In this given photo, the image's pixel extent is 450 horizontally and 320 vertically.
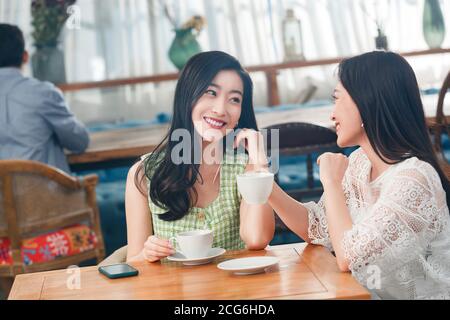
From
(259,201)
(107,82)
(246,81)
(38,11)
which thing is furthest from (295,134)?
(107,82)

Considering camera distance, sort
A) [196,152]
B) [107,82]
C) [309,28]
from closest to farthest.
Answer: [196,152] < [107,82] < [309,28]

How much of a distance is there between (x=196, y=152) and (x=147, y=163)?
0.13 m

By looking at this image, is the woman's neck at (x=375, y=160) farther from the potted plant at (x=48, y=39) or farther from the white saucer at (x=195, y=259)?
the potted plant at (x=48, y=39)

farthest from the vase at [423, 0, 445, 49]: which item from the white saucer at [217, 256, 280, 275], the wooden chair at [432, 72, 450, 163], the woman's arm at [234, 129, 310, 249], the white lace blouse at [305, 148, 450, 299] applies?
the white saucer at [217, 256, 280, 275]

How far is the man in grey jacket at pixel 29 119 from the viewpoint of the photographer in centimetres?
335

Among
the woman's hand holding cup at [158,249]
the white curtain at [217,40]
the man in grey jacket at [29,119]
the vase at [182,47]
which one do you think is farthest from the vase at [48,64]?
the woman's hand holding cup at [158,249]

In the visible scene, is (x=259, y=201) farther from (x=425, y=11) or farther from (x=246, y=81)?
(x=425, y=11)

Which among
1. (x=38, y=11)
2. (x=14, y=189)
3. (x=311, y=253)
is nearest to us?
(x=311, y=253)

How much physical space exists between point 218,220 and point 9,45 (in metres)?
1.72

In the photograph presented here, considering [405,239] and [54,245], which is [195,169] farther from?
[54,245]

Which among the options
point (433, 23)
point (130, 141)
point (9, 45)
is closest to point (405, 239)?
point (130, 141)

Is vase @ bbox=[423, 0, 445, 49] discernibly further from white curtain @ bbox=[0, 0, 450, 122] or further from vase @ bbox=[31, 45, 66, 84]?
vase @ bbox=[31, 45, 66, 84]

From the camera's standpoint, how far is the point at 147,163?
83.4 inches

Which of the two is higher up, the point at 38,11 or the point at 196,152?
the point at 38,11
